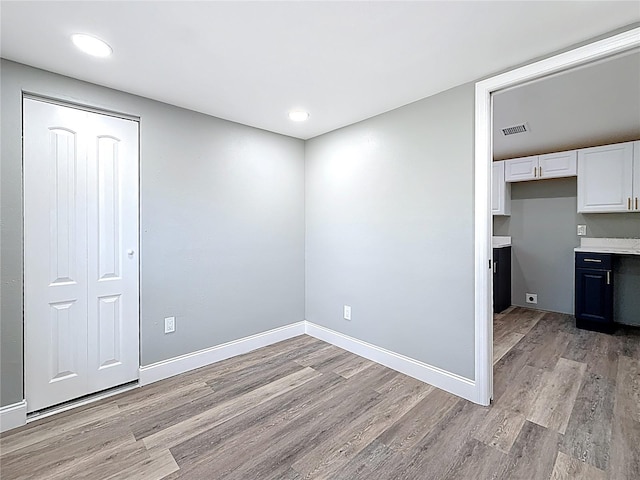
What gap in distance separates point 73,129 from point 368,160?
7.74 feet

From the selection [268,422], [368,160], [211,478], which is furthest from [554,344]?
[211,478]

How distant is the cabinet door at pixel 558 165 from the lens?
3.91 m

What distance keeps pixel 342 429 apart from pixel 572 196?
14.9 feet

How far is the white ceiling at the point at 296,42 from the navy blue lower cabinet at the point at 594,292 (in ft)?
9.81

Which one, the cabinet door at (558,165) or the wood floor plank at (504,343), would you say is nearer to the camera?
the wood floor plank at (504,343)

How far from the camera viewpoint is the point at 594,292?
3.59 metres

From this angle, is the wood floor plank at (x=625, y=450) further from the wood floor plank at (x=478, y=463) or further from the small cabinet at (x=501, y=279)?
the small cabinet at (x=501, y=279)

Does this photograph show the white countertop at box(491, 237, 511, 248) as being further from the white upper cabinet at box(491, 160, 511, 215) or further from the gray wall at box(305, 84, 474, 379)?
the gray wall at box(305, 84, 474, 379)

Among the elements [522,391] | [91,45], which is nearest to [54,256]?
[91,45]

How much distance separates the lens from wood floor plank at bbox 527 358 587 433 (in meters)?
1.95

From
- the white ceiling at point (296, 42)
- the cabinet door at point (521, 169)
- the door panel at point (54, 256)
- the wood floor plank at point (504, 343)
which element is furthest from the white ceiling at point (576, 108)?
the door panel at point (54, 256)

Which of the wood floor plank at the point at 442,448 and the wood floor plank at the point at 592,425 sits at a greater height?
the wood floor plank at the point at 592,425

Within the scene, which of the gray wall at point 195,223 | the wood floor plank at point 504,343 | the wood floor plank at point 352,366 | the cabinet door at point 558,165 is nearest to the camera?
the gray wall at point 195,223

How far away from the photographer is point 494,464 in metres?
1.60
